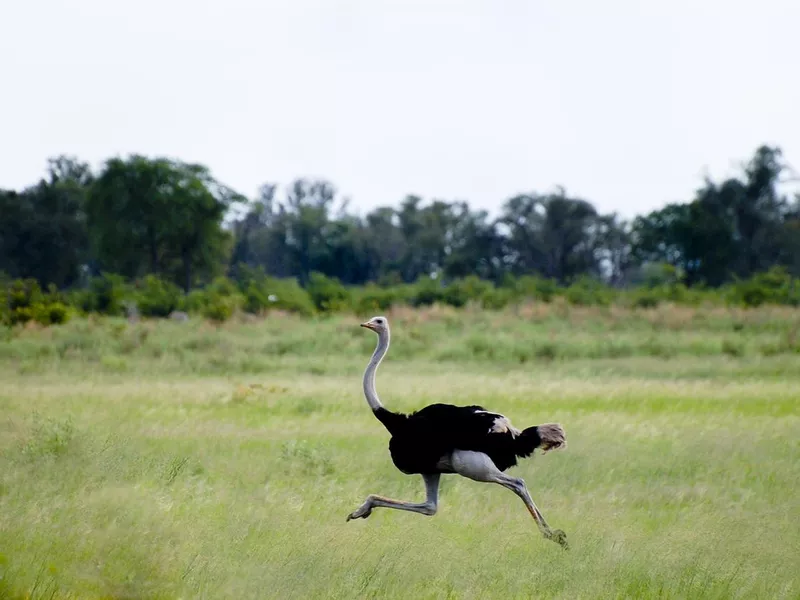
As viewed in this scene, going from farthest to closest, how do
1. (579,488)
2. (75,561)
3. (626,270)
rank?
(626,270), (579,488), (75,561)

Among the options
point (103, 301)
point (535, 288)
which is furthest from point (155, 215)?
point (535, 288)

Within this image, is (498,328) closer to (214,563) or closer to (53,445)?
(53,445)

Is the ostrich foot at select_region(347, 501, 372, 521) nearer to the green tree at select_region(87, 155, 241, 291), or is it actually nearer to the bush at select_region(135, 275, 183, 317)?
the bush at select_region(135, 275, 183, 317)

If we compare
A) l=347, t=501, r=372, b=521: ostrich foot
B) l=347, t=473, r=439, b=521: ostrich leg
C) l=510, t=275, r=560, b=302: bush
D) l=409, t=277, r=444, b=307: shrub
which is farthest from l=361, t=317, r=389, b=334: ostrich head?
l=409, t=277, r=444, b=307: shrub

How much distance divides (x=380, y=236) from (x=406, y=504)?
56656 millimetres

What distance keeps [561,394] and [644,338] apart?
8.67 meters

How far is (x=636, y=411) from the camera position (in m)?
13.7

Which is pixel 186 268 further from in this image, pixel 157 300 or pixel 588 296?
pixel 588 296

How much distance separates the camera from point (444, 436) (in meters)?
7.03

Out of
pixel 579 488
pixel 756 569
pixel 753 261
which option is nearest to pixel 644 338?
pixel 579 488

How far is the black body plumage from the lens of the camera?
7023 mm

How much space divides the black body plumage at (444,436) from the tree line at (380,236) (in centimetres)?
3430

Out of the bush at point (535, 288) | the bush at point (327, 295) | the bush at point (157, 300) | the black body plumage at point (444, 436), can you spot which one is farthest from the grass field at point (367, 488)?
the bush at point (535, 288)

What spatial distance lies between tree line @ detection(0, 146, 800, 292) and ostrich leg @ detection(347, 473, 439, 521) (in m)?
34.3
